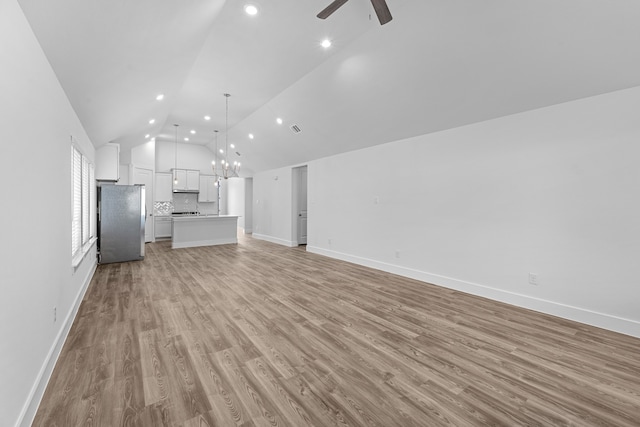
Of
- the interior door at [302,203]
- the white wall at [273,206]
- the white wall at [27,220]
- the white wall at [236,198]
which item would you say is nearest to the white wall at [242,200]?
the white wall at [236,198]

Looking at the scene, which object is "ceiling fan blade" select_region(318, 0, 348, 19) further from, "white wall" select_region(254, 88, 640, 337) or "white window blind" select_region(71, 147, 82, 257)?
"white window blind" select_region(71, 147, 82, 257)

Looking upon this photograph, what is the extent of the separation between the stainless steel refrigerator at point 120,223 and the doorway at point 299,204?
3.93m

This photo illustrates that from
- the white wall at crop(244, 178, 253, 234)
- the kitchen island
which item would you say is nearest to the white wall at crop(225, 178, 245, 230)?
the white wall at crop(244, 178, 253, 234)

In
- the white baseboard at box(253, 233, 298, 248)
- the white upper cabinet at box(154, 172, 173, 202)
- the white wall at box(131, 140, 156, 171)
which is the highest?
the white wall at box(131, 140, 156, 171)

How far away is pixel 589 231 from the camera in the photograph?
3.13 m

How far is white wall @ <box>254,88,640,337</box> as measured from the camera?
2953 millimetres

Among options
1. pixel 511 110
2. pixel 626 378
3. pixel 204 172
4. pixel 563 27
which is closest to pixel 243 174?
pixel 204 172

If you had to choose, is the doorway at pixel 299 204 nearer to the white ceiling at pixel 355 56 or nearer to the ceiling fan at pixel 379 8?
the white ceiling at pixel 355 56

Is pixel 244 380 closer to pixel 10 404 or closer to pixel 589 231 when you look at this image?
pixel 10 404

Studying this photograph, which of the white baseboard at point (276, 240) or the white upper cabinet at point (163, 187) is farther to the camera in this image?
the white upper cabinet at point (163, 187)

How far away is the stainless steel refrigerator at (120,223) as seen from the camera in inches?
231

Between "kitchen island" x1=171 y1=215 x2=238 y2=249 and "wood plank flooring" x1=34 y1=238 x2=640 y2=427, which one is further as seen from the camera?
"kitchen island" x1=171 y1=215 x2=238 y2=249

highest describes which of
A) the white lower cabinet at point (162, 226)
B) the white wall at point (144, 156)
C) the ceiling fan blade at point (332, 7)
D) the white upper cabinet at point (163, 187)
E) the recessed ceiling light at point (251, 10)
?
the recessed ceiling light at point (251, 10)

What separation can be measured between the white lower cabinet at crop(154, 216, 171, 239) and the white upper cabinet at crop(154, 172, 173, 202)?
0.69 metres
